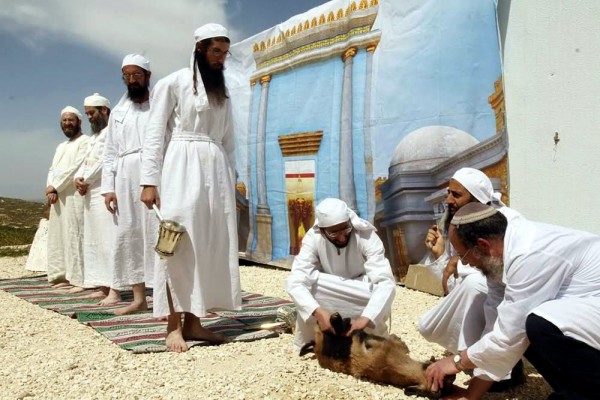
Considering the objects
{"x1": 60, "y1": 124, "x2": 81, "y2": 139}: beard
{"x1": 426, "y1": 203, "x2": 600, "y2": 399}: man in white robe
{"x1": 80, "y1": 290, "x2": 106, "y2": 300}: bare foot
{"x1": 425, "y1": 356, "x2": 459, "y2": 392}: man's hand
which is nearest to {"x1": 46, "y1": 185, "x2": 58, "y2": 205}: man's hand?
{"x1": 60, "y1": 124, "x2": 81, "y2": 139}: beard

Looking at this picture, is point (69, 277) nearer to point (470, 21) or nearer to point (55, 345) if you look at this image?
point (55, 345)

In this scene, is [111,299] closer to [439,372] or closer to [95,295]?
[95,295]

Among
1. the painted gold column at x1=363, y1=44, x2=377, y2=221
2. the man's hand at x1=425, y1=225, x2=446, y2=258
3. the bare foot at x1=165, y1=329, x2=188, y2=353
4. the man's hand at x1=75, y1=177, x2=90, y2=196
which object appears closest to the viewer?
the bare foot at x1=165, y1=329, x2=188, y2=353

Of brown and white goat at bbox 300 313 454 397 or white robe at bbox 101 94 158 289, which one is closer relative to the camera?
brown and white goat at bbox 300 313 454 397

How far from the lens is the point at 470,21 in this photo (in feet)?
17.3

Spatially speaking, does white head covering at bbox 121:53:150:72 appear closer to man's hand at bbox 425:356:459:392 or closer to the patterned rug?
the patterned rug

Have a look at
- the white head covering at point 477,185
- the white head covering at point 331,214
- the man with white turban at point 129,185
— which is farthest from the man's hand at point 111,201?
the white head covering at point 477,185

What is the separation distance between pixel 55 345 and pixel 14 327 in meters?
0.84

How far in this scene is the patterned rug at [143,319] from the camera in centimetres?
398

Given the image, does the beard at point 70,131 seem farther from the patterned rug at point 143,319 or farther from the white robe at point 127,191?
the patterned rug at point 143,319

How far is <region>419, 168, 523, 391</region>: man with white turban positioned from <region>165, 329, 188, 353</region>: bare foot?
1515 mm

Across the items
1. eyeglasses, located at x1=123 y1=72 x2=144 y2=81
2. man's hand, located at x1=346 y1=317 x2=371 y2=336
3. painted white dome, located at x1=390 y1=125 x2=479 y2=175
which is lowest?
man's hand, located at x1=346 y1=317 x2=371 y2=336

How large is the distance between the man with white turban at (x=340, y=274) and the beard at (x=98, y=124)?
3.46 m

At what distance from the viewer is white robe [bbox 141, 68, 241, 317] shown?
3748 millimetres
